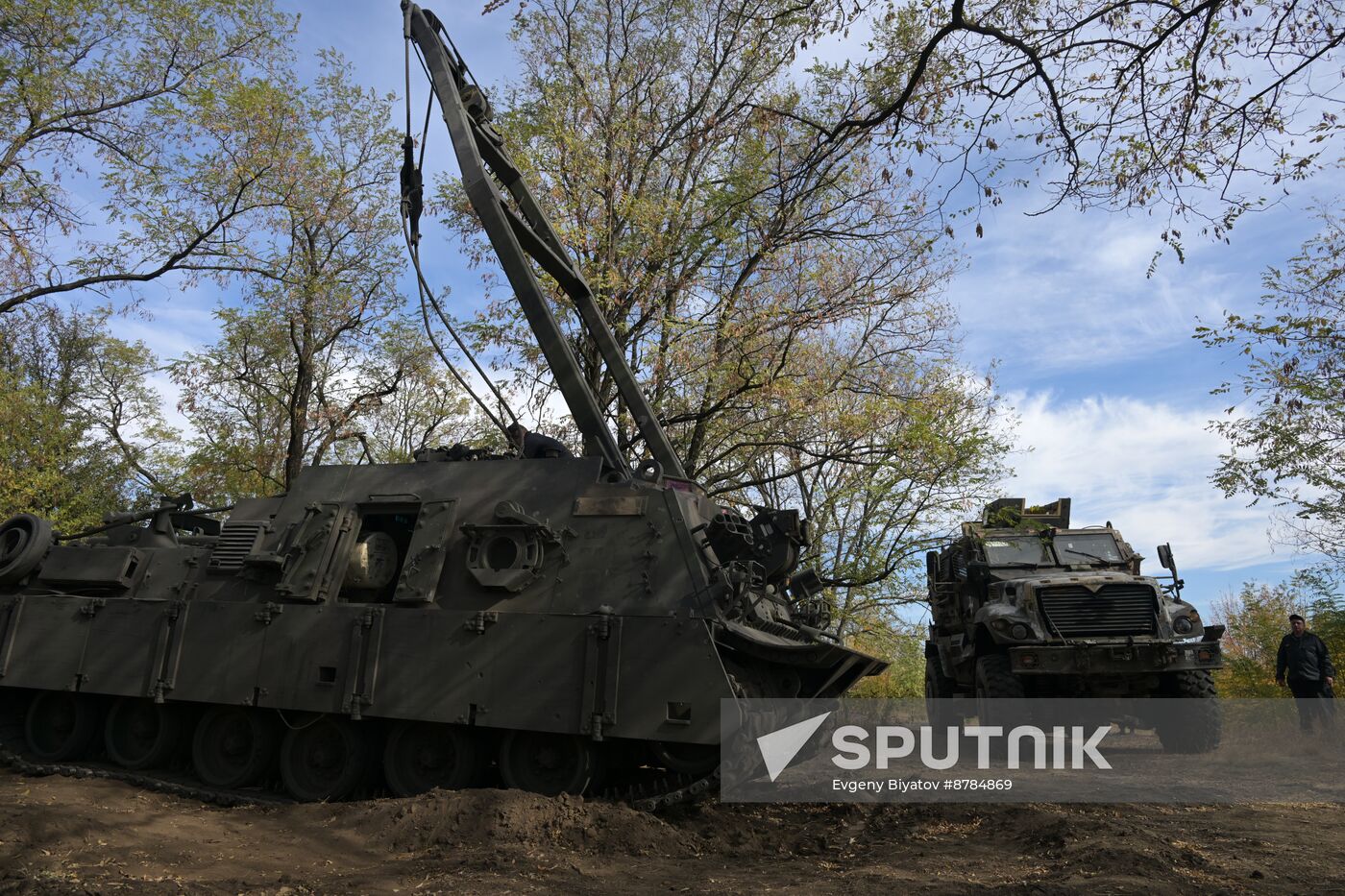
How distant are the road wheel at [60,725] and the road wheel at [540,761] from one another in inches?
186

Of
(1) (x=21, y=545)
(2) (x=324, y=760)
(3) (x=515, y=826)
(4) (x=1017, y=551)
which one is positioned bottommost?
(3) (x=515, y=826)

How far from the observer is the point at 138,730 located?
30.4 feet

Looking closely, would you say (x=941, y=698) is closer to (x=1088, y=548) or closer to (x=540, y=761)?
(x=1088, y=548)

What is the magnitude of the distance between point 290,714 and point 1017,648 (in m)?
7.41

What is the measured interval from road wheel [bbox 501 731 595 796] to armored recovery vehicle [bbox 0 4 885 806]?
2cm

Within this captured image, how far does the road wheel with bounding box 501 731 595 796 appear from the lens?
7.53 meters

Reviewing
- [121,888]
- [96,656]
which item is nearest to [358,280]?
[96,656]

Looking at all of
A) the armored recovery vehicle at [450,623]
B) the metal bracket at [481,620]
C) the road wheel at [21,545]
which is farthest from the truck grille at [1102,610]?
the road wheel at [21,545]

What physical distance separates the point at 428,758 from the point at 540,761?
3.45 feet

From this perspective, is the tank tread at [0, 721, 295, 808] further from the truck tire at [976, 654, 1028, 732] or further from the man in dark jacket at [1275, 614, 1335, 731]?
the man in dark jacket at [1275, 614, 1335, 731]

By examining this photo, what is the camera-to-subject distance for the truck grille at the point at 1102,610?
1052 cm

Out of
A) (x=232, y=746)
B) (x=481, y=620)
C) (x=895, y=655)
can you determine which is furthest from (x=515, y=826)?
(x=895, y=655)

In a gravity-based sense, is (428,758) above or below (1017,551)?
below

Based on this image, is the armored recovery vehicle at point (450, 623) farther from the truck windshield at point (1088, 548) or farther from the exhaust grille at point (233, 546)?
the truck windshield at point (1088, 548)
